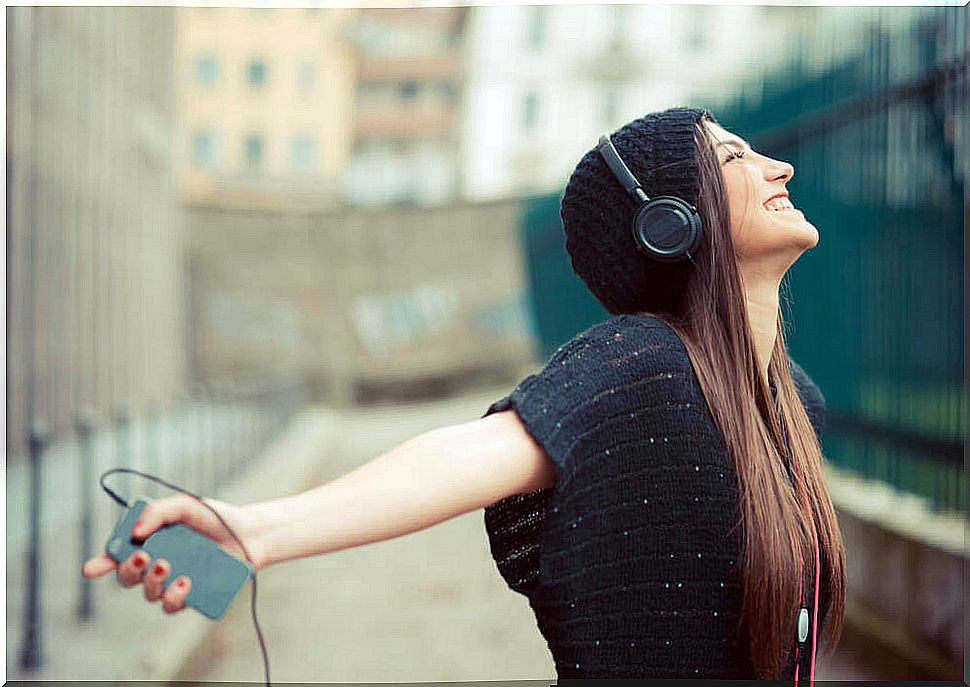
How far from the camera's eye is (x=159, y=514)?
2.44 feet

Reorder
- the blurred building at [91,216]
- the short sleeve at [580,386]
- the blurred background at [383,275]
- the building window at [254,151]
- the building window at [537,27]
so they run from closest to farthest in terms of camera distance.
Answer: the short sleeve at [580,386] → the blurred background at [383,275] → the building window at [537,27] → the building window at [254,151] → the blurred building at [91,216]

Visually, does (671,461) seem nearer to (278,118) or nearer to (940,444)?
(940,444)

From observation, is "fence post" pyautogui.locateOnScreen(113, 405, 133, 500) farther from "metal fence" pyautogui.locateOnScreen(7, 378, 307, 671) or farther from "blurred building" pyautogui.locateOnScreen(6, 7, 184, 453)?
"blurred building" pyautogui.locateOnScreen(6, 7, 184, 453)

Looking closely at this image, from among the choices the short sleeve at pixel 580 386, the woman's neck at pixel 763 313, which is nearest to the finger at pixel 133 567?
the short sleeve at pixel 580 386

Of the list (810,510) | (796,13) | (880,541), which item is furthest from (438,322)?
(810,510)

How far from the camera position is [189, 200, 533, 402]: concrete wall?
156 inches

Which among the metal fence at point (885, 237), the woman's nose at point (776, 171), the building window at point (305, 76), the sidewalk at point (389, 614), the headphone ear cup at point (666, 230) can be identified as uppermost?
the building window at point (305, 76)

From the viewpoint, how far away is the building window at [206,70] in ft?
12.3

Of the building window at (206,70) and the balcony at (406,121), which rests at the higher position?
the building window at (206,70)

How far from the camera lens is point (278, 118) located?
404cm

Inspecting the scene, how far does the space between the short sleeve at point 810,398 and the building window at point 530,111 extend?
10.2 feet

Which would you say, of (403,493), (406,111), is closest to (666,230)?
(403,493)

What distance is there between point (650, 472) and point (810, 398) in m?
0.38

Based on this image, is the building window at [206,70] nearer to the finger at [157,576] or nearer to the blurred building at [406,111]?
the blurred building at [406,111]
